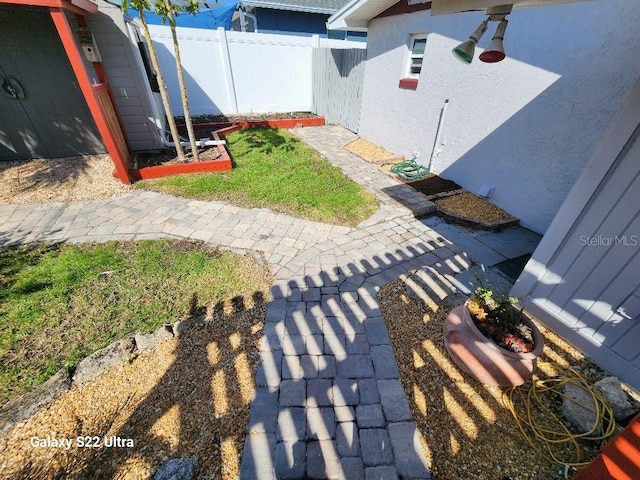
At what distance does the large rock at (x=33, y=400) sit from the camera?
2.05 metres

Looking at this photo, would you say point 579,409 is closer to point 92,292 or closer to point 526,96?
point 526,96

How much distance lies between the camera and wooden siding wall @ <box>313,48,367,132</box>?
837 centimetres

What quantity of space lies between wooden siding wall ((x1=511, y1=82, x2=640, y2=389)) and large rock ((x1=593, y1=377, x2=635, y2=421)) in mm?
279

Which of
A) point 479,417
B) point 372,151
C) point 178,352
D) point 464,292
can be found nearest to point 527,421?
point 479,417

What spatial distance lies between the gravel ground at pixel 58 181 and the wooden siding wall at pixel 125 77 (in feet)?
3.14

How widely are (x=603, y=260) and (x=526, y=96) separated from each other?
313 cm

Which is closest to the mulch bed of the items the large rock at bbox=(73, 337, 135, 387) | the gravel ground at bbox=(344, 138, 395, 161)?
the gravel ground at bbox=(344, 138, 395, 161)

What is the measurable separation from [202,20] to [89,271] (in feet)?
52.9

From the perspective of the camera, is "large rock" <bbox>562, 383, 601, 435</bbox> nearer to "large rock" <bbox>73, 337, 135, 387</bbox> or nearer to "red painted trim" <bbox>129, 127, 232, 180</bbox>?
"large rock" <bbox>73, 337, 135, 387</bbox>

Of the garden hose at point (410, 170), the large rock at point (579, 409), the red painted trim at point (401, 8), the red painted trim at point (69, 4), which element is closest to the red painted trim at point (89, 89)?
the red painted trim at point (69, 4)

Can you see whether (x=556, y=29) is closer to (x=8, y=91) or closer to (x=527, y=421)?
(x=527, y=421)

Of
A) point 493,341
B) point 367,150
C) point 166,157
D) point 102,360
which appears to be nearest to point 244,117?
point 166,157

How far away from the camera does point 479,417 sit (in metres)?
2.18

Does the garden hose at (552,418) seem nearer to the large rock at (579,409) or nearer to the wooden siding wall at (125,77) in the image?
the large rock at (579,409)
